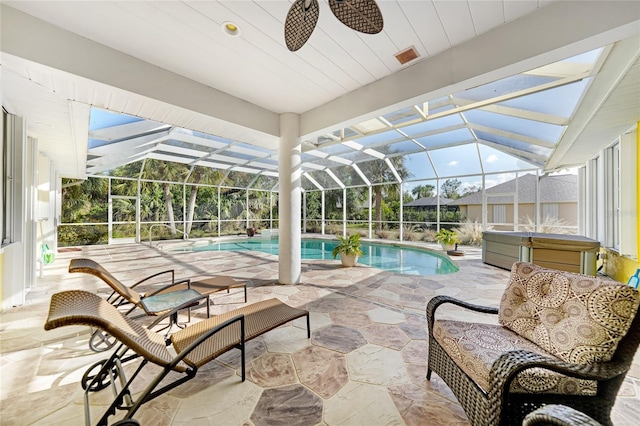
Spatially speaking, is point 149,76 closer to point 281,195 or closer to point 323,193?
point 281,195

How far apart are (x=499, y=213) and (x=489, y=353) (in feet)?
32.4

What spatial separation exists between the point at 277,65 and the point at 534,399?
3.69 meters

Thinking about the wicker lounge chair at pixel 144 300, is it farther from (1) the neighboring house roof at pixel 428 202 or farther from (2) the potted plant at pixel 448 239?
(1) the neighboring house roof at pixel 428 202

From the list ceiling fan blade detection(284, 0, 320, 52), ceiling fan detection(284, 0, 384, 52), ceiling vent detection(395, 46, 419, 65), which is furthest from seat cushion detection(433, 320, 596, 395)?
ceiling vent detection(395, 46, 419, 65)

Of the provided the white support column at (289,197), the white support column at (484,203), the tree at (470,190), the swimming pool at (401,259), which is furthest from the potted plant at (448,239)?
the white support column at (289,197)

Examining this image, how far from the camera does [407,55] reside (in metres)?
2.93

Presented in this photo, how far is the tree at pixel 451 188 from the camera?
414 inches

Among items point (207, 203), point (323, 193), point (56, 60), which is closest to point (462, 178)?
point (323, 193)

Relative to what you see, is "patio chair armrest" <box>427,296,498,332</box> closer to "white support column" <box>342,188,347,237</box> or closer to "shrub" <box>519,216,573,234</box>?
"shrub" <box>519,216,573,234</box>

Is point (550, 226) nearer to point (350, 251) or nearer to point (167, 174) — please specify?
point (350, 251)

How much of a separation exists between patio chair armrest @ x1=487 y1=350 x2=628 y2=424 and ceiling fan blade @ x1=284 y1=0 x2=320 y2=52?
2.28 metres

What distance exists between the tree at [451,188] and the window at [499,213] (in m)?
1.47

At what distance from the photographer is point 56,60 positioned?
97.0 inches

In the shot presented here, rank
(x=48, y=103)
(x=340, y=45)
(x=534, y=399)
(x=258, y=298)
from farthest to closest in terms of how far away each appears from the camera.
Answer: (x=258, y=298) < (x=48, y=103) < (x=340, y=45) < (x=534, y=399)
